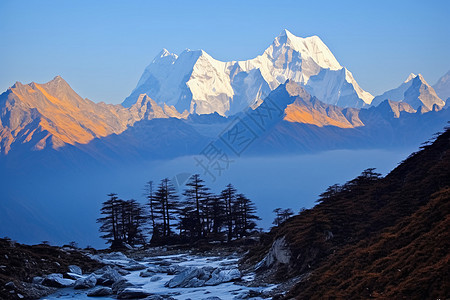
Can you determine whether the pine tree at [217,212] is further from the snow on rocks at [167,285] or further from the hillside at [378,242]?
the snow on rocks at [167,285]

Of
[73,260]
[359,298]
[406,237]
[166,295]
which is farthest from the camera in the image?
[73,260]

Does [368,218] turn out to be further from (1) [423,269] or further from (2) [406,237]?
(1) [423,269]

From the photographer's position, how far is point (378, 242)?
2934cm

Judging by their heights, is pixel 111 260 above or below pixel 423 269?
above

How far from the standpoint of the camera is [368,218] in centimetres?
3684

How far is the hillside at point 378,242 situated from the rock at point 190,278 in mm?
4461

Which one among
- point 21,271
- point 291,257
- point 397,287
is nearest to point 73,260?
point 21,271

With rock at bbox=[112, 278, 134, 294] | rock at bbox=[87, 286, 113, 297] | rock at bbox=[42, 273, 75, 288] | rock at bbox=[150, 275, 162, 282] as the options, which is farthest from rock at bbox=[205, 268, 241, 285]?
Answer: rock at bbox=[42, 273, 75, 288]

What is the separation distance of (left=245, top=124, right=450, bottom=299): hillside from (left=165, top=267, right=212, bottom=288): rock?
4.46 meters

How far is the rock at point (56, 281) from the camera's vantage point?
39312 mm

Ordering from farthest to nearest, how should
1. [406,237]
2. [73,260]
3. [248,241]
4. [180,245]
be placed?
1. [180,245]
2. [248,241]
3. [73,260]
4. [406,237]

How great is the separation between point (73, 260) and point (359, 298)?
34.8 m

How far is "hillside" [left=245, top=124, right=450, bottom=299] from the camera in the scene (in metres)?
22.3

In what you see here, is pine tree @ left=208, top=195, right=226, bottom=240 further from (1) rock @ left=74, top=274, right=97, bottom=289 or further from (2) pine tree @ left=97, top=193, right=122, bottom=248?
(1) rock @ left=74, top=274, right=97, bottom=289
